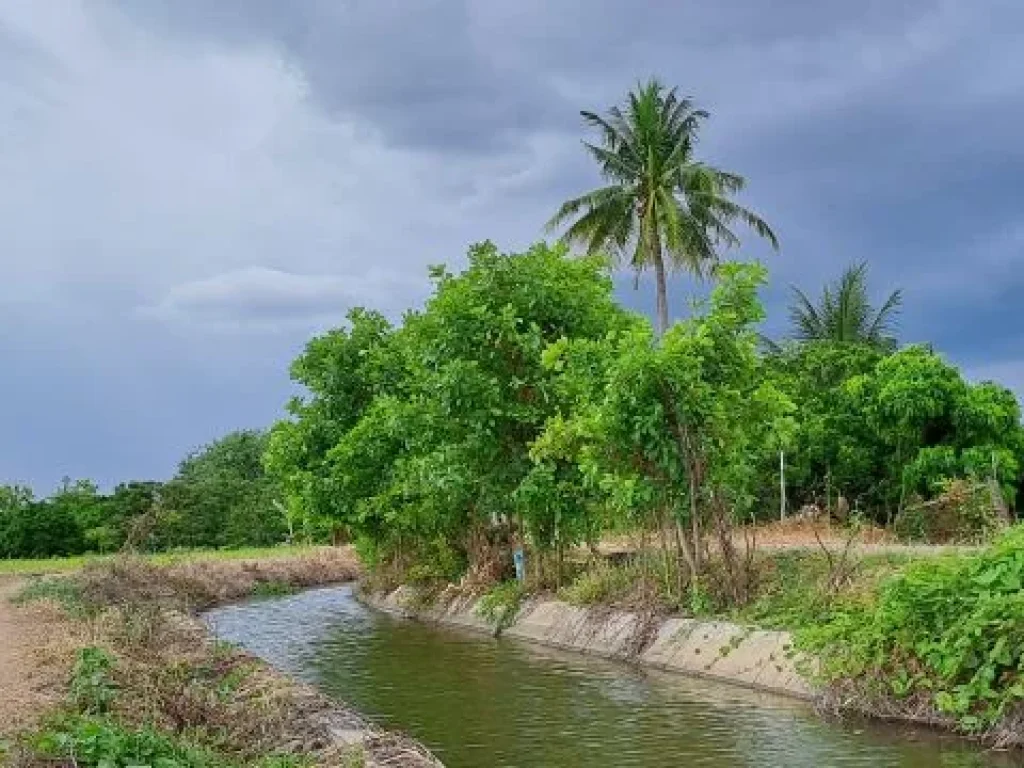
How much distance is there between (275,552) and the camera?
4491 centimetres

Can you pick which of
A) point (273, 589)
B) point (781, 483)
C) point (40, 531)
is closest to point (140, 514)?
point (40, 531)

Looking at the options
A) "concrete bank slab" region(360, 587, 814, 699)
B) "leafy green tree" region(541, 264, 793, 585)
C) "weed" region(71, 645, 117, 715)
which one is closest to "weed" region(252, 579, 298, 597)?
"concrete bank slab" region(360, 587, 814, 699)

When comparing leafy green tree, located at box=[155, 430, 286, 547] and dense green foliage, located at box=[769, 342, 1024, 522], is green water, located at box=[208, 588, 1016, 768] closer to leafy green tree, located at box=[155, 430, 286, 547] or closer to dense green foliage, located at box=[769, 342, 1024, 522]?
dense green foliage, located at box=[769, 342, 1024, 522]

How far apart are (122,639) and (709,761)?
312 inches

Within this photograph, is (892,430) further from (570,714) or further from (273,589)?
(570,714)

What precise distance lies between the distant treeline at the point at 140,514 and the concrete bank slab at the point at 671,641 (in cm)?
2888

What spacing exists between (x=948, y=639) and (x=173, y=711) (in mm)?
6705

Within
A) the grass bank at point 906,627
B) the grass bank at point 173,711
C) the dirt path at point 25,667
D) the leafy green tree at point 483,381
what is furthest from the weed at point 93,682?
the leafy green tree at point 483,381

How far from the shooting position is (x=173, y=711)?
33.1ft

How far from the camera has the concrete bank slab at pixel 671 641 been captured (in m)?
14.4

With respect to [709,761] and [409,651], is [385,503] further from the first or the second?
[709,761]

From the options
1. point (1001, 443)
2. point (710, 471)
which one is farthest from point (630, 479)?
point (1001, 443)

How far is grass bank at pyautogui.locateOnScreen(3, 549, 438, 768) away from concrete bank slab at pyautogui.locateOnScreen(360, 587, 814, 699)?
5.14 meters

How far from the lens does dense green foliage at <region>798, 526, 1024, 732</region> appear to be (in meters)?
10.9
